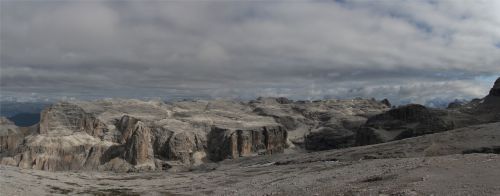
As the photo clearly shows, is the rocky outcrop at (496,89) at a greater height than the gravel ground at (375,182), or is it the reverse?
the rocky outcrop at (496,89)

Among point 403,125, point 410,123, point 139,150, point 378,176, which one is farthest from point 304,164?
point 139,150

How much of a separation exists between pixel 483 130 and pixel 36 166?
457ft

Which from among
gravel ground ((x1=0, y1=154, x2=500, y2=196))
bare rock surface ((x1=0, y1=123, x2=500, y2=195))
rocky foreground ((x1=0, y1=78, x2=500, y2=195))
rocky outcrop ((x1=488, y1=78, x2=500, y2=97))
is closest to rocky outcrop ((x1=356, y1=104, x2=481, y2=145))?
rocky foreground ((x1=0, y1=78, x2=500, y2=195))

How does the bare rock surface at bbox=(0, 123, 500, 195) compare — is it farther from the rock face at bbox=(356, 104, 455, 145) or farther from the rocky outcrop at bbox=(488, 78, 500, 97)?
the rocky outcrop at bbox=(488, 78, 500, 97)

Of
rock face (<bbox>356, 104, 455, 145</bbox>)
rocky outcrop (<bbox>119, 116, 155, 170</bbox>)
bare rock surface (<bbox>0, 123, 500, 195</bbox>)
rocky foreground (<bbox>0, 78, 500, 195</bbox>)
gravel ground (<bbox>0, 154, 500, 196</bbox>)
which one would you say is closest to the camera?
gravel ground (<bbox>0, 154, 500, 196</bbox>)

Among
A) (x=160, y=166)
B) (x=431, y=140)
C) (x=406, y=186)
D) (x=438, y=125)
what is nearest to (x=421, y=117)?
(x=438, y=125)

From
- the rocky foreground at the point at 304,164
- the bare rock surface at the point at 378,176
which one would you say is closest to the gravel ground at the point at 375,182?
the bare rock surface at the point at 378,176

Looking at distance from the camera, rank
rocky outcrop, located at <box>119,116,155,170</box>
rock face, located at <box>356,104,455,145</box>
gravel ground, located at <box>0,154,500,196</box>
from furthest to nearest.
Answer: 1. rocky outcrop, located at <box>119,116,155,170</box>
2. rock face, located at <box>356,104,455,145</box>
3. gravel ground, located at <box>0,154,500,196</box>

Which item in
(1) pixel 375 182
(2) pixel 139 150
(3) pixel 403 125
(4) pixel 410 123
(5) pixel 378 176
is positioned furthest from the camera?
(2) pixel 139 150

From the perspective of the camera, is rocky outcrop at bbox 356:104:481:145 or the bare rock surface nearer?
the bare rock surface

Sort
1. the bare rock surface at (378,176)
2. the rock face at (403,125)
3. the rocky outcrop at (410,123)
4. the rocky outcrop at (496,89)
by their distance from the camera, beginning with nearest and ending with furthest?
the bare rock surface at (378,176), the rocky outcrop at (410,123), the rock face at (403,125), the rocky outcrop at (496,89)

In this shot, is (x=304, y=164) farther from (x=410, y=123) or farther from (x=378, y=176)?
(x=410, y=123)

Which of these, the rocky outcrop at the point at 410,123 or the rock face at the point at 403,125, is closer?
the rocky outcrop at the point at 410,123

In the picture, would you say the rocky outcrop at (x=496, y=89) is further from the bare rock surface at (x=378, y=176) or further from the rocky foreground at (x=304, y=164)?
the bare rock surface at (x=378, y=176)
